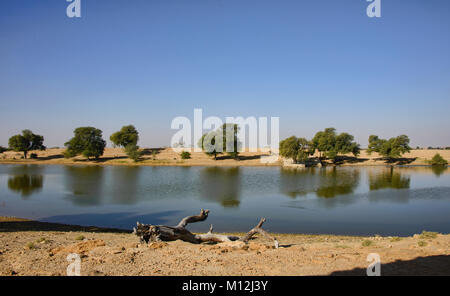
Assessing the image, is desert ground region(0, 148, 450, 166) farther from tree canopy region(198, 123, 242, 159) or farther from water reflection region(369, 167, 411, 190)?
water reflection region(369, 167, 411, 190)

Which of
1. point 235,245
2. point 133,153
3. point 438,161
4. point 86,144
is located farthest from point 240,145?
point 235,245

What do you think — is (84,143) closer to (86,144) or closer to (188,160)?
(86,144)

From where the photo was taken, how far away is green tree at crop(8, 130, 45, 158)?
8712cm

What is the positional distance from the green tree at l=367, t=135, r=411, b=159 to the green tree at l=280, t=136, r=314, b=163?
19390 millimetres

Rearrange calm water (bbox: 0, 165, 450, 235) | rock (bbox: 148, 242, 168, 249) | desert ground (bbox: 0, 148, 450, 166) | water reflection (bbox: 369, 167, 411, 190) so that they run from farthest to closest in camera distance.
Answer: desert ground (bbox: 0, 148, 450, 166) → water reflection (bbox: 369, 167, 411, 190) → calm water (bbox: 0, 165, 450, 235) → rock (bbox: 148, 242, 168, 249)

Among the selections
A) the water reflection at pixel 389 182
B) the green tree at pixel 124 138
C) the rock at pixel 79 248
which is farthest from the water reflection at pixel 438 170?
the green tree at pixel 124 138

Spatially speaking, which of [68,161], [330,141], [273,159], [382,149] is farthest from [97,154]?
[382,149]

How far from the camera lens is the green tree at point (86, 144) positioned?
273 ft

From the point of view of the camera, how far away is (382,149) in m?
78.5

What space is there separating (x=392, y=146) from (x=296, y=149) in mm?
25426

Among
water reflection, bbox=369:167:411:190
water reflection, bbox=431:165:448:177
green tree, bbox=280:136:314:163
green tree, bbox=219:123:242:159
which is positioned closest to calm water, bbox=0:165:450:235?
water reflection, bbox=369:167:411:190

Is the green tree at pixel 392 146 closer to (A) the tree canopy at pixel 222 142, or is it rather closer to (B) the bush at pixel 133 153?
(A) the tree canopy at pixel 222 142
